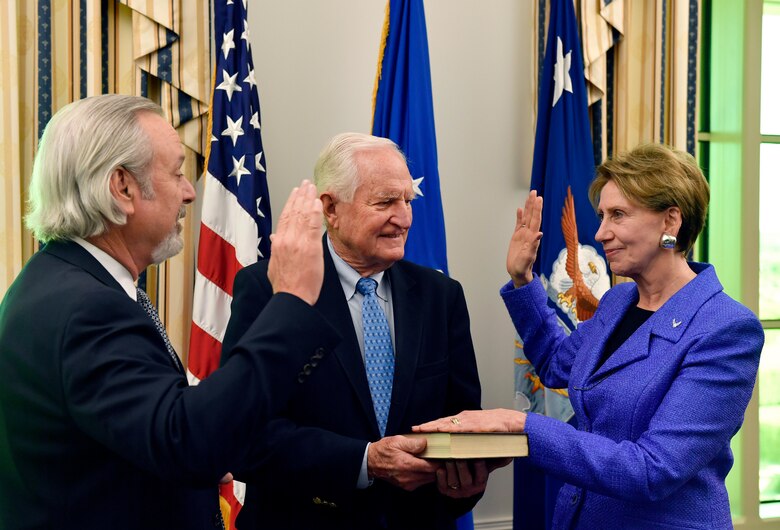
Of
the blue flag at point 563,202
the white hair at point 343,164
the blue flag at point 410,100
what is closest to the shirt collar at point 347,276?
the white hair at point 343,164

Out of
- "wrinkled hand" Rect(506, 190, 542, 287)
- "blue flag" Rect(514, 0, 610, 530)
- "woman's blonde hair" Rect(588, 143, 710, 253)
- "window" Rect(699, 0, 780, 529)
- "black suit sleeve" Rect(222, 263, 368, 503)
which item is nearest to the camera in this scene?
"black suit sleeve" Rect(222, 263, 368, 503)

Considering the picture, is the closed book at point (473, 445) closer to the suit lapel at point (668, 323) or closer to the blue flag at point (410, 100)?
the suit lapel at point (668, 323)

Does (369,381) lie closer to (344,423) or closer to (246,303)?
(344,423)

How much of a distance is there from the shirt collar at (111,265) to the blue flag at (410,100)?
7.13 ft

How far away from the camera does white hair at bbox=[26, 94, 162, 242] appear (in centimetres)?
146

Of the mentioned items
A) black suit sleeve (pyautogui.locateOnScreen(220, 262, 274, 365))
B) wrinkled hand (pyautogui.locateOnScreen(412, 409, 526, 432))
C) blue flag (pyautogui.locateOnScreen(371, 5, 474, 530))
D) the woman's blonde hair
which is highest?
blue flag (pyautogui.locateOnScreen(371, 5, 474, 530))

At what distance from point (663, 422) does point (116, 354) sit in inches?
48.3

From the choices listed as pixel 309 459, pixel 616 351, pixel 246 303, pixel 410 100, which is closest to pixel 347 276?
pixel 246 303

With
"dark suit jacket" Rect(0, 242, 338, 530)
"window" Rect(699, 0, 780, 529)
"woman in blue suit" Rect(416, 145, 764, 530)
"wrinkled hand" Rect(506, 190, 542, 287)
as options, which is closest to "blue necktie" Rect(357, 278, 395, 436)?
"woman in blue suit" Rect(416, 145, 764, 530)

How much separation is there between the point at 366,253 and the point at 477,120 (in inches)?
87.0

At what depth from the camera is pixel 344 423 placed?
6.72 feet

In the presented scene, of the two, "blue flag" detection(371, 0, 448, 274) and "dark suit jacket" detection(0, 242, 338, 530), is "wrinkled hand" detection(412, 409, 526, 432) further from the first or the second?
"blue flag" detection(371, 0, 448, 274)

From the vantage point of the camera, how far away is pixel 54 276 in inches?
55.5

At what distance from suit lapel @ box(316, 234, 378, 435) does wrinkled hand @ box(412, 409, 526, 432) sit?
0.66ft
